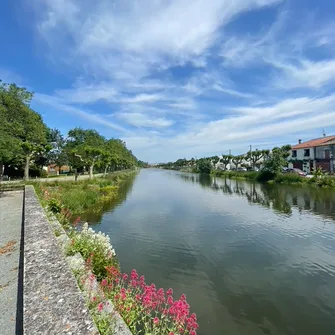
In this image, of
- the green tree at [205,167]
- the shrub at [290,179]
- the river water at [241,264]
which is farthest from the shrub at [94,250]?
the green tree at [205,167]

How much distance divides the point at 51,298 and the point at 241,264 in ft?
23.5

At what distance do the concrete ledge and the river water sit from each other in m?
3.48

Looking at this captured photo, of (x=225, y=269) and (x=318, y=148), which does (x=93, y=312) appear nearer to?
(x=225, y=269)

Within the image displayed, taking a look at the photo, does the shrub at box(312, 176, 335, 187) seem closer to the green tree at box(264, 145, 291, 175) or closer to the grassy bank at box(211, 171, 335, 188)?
the grassy bank at box(211, 171, 335, 188)

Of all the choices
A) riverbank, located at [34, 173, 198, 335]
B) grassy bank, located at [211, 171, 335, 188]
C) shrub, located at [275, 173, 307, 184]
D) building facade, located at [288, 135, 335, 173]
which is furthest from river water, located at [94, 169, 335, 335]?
building facade, located at [288, 135, 335, 173]

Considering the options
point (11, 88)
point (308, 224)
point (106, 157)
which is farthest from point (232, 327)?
point (106, 157)

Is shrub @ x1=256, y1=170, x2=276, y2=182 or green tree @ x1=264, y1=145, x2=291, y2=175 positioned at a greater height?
green tree @ x1=264, y1=145, x2=291, y2=175

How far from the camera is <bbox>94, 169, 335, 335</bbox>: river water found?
548 cm

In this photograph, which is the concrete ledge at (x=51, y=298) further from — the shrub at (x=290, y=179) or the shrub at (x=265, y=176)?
the shrub at (x=265, y=176)

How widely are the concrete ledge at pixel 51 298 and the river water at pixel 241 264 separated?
3478 mm

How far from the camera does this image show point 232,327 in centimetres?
512

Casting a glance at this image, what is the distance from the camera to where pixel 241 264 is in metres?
8.20

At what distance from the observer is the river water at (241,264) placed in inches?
216

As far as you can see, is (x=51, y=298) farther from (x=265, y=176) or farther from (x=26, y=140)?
(x=265, y=176)
